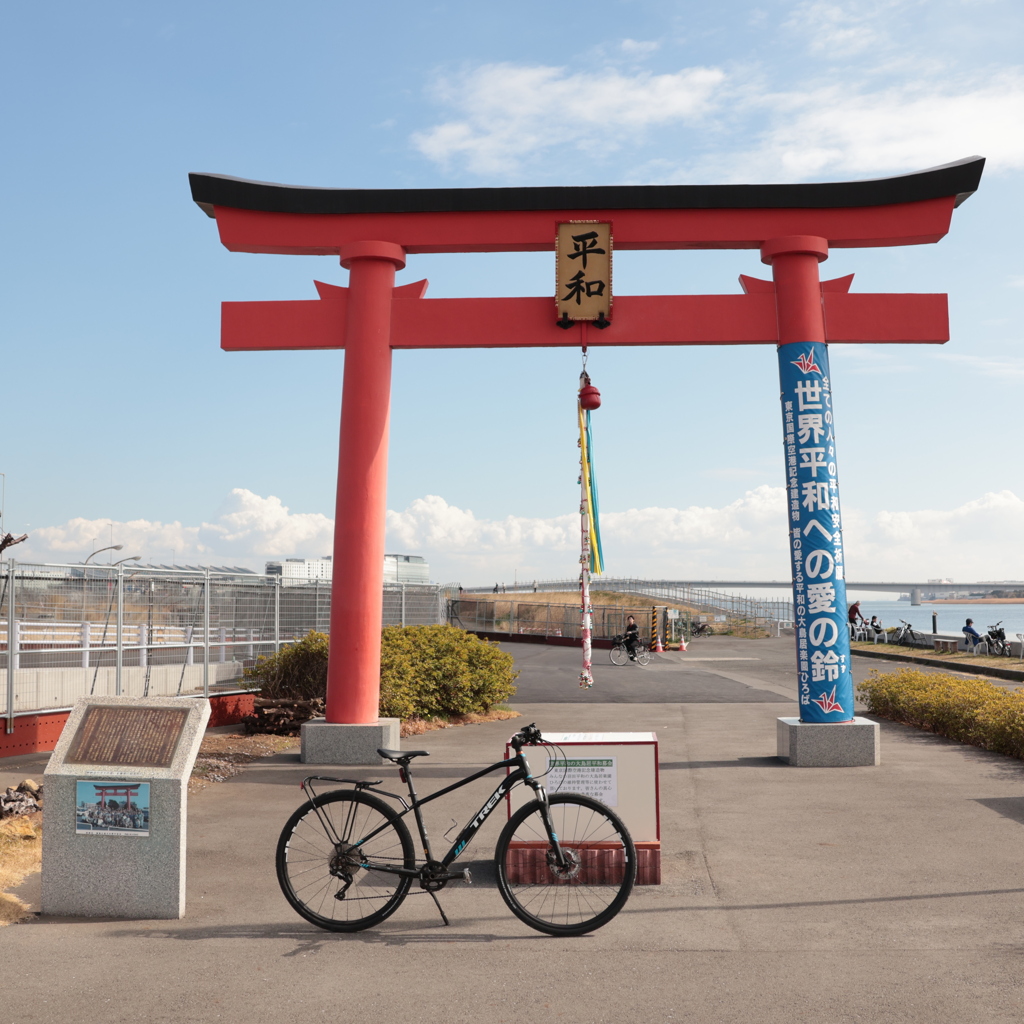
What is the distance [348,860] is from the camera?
5773mm

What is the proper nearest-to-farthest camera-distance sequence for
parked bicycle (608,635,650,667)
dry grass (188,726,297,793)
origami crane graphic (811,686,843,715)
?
dry grass (188,726,297,793) → origami crane graphic (811,686,843,715) → parked bicycle (608,635,650,667)

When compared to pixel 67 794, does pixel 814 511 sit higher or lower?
higher

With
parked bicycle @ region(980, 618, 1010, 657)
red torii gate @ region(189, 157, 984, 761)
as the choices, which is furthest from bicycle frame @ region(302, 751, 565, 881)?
parked bicycle @ region(980, 618, 1010, 657)

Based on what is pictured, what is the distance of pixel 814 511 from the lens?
1172cm

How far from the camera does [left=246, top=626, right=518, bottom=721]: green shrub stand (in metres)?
14.9

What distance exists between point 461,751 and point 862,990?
28.0ft

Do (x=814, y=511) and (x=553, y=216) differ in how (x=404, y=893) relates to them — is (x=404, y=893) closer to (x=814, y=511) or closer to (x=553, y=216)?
(x=814, y=511)

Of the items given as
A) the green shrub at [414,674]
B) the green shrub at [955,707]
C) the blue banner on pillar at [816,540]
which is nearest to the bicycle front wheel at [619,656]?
the green shrub at [955,707]

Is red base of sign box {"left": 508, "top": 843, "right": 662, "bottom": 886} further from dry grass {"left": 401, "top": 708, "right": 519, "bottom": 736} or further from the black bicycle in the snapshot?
dry grass {"left": 401, "top": 708, "right": 519, "bottom": 736}

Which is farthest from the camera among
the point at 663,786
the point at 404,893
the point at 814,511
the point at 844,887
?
the point at 814,511

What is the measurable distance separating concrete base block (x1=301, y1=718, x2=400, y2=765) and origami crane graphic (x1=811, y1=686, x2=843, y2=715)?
505 cm

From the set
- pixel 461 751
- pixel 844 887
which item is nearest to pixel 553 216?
pixel 461 751

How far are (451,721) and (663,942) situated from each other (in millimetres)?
10882

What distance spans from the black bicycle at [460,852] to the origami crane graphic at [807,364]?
24.5 feet
